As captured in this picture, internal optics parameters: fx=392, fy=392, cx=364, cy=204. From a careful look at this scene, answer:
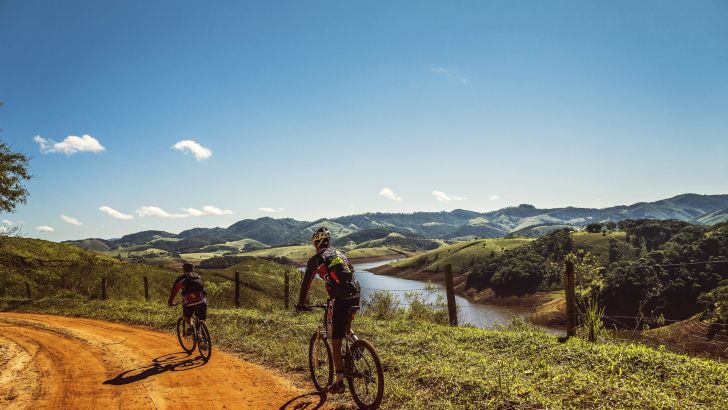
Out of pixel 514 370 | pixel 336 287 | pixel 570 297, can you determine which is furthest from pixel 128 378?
pixel 570 297

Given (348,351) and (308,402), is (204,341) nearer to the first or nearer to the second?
(308,402)

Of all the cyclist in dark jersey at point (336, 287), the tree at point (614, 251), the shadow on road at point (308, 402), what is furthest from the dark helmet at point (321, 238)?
the tree at point (614, 251)

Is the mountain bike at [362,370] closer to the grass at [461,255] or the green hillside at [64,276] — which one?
the green hillside at [64,276]

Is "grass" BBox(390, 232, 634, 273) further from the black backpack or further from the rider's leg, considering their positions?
the rider's leg

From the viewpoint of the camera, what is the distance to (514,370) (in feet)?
25.0

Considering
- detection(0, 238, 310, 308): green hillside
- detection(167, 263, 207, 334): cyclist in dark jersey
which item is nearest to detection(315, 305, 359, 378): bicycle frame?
detection(167, 263, 207, 334): cyclist in dark jersey

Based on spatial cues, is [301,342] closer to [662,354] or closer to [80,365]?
[80,365]

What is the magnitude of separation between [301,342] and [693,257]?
7883cm

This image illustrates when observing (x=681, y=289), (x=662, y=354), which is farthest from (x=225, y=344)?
(x=681, y=289)

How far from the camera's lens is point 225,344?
1210cm

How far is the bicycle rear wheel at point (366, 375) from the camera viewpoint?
6077mm

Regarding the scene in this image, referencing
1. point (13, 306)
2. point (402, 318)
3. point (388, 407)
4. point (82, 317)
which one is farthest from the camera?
point (13, 306)

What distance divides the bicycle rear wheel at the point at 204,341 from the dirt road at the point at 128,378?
25 cm

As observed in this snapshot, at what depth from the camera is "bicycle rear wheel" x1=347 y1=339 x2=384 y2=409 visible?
19.9 feet
